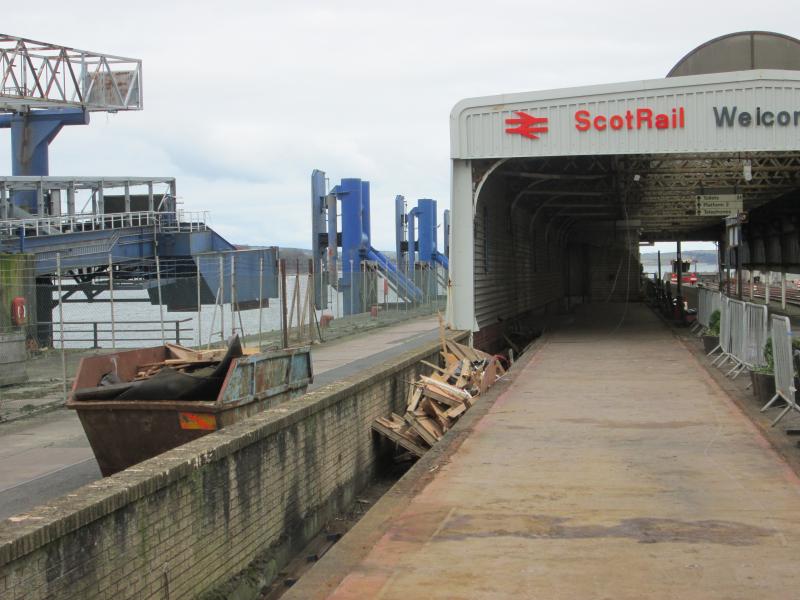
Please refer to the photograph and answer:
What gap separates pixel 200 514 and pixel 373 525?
162 centimetres

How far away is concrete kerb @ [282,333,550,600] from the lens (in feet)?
21.0

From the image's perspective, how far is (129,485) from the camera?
6.03m

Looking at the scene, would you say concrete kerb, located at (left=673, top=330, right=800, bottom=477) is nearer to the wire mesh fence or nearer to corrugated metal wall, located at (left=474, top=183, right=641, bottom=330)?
corrugated metal wall, located at (left=474, top=183, right=641, bottom=330)

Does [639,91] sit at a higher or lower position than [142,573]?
higher

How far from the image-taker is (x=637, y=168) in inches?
1111

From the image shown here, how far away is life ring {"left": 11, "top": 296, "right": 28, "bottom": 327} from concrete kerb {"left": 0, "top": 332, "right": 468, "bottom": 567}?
46.3ft

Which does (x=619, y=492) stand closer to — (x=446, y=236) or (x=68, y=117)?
(x=68, y=117)

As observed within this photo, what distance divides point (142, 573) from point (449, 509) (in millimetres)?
2846

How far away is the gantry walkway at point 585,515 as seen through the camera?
20.0ft

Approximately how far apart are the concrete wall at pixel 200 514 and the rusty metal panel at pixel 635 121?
11.3 metres

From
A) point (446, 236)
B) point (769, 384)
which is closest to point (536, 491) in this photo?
point (769, 384)

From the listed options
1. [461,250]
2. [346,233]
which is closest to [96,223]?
[346,233]

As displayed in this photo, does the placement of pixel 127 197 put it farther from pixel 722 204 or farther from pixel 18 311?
pixel 722 204

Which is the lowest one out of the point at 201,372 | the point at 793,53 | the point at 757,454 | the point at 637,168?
the point at 757,454
